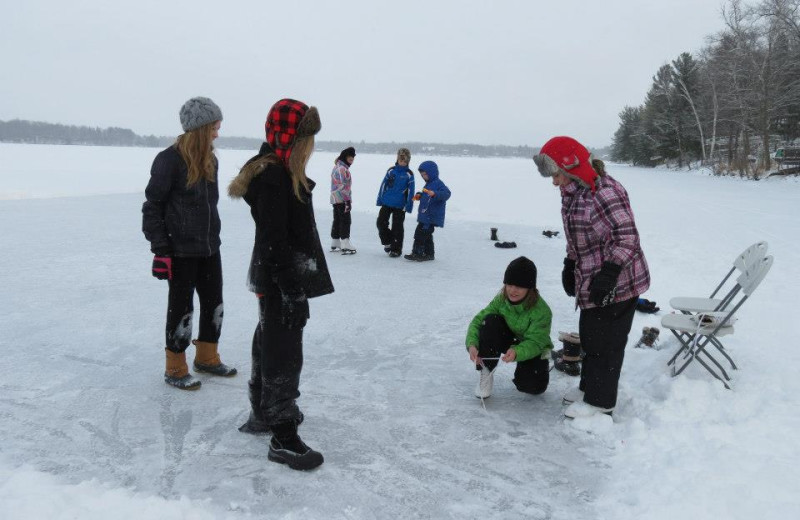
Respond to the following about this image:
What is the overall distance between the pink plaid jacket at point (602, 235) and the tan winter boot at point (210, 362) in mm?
2302

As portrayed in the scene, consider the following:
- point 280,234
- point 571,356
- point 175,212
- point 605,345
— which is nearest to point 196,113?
point 175,212

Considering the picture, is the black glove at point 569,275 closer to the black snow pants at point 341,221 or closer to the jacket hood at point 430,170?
the jacket hood at point 430,170

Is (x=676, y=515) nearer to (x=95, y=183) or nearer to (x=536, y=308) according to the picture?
(x=536, y=308)

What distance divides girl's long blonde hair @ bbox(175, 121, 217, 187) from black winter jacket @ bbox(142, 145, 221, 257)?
35mm

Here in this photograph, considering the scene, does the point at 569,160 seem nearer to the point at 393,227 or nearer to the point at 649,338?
the point at 649,338

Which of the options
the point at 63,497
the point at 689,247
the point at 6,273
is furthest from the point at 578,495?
the point at 689,247

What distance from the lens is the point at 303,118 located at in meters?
2.52

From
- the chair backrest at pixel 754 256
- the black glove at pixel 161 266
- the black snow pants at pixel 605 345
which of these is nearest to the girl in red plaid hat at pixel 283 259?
the black glove at pixel 161 266

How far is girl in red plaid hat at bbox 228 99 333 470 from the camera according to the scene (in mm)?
2486

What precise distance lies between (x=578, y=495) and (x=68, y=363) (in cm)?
346

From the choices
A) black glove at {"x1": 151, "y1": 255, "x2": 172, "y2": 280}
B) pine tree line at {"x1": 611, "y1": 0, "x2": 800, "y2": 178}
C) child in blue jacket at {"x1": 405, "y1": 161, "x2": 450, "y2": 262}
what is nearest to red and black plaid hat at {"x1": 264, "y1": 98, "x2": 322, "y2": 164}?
black glove at {"x1": 151, "y1": 255, "x2": 172, "y2": 280}

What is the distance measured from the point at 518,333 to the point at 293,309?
1.52 m

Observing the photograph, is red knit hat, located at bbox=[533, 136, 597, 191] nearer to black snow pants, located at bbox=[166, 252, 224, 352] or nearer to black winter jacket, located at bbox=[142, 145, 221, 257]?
black winter jacket, located at bbox=[142, 145, 221, 257]

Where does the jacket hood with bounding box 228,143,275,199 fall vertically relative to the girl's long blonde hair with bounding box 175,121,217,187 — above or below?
below
